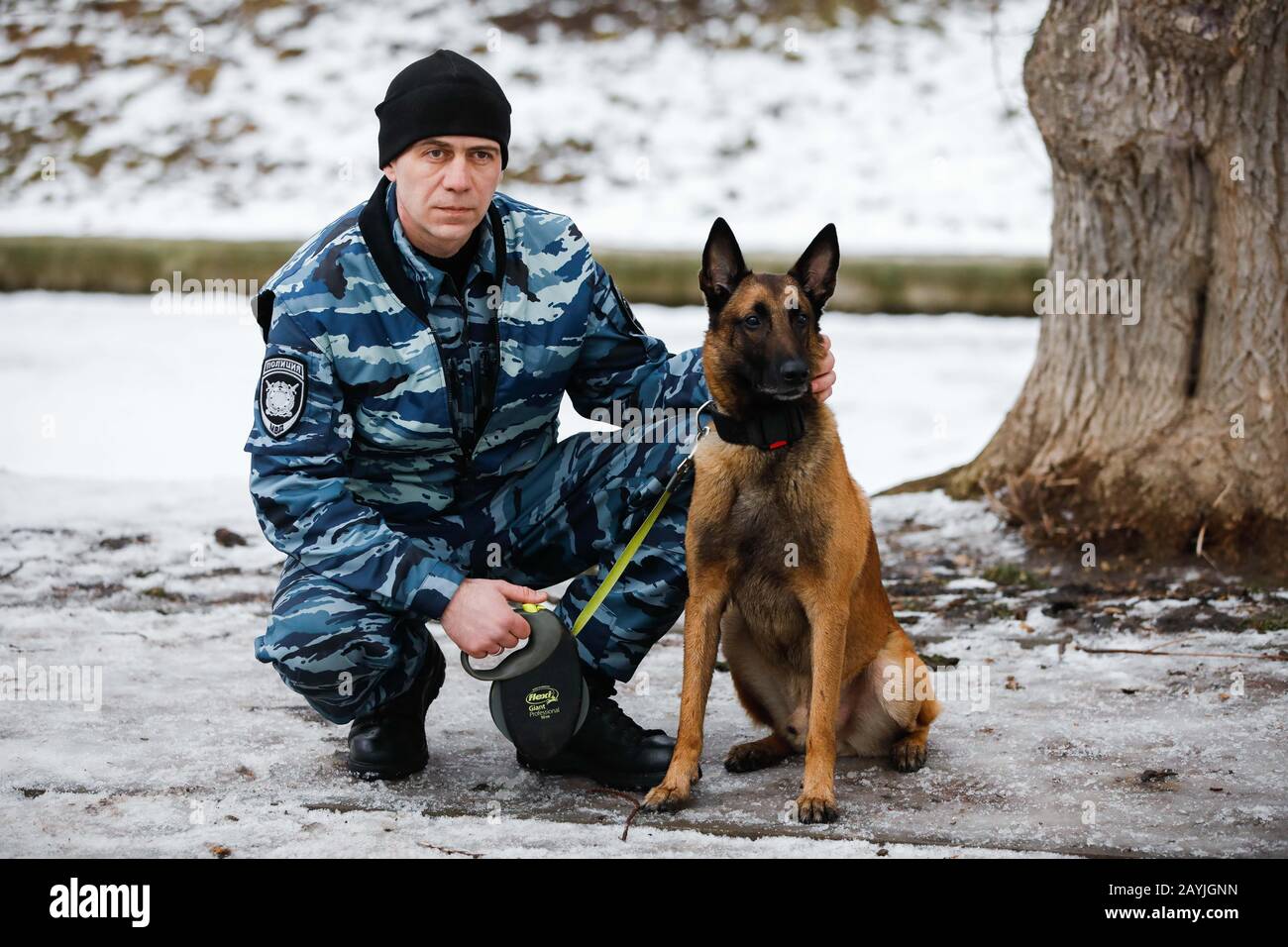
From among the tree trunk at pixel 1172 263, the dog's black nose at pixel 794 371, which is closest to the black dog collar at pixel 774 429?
the dog's black nose at pixel 794 371

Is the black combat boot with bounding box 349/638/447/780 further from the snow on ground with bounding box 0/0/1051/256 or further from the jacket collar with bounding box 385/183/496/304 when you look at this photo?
the snow on ground with bounding box 0/0/1051/256

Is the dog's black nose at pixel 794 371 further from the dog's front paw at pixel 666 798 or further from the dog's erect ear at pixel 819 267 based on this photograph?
the dog's front paw at pixel 666 798

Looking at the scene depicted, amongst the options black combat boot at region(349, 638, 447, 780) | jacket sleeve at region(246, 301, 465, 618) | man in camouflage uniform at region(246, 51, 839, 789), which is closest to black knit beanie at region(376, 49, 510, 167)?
man in camouflage uniform at region(246, 51, 839, 789)

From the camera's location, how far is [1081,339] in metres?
5.32

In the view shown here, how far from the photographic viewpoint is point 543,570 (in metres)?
3.83

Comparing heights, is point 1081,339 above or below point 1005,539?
above

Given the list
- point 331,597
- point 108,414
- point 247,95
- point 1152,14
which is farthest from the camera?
point 247,95

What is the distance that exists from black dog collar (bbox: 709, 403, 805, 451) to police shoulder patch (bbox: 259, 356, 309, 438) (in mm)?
1045

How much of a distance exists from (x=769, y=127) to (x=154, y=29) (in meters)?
5.37

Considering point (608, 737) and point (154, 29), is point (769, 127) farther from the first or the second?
point (608, 737)

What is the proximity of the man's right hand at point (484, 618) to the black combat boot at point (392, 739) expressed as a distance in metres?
0.39

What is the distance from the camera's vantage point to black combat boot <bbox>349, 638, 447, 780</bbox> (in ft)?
11.1

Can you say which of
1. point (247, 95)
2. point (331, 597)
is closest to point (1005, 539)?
point (331, 597)

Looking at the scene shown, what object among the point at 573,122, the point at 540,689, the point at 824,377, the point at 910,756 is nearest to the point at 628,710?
the point at 540,689
